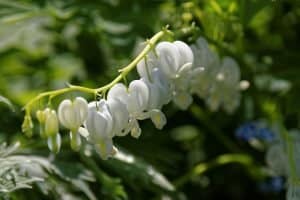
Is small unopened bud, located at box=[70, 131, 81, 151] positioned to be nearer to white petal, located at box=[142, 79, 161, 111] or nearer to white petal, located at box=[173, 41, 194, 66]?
white petal, located at box=[142, 79, 161, 111]

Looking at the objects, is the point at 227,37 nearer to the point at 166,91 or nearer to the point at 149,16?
the point at 149,16

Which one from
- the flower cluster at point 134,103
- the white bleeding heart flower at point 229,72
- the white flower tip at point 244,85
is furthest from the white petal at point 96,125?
the white flower tip at point 244,85

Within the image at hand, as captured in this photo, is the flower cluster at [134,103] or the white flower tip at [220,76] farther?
the white flower tip at [220,76]

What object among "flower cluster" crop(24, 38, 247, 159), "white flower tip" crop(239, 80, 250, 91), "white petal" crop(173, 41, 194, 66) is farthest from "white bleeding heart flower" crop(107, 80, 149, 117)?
"white flower tip" crop(239, 80, 250, 91)

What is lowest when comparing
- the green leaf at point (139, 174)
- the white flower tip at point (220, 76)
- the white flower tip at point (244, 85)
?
the green leaf at point (139, 174)

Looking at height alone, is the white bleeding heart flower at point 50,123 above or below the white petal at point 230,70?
below

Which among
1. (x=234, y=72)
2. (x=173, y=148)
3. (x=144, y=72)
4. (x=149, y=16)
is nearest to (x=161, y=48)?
(x=144, y=72)

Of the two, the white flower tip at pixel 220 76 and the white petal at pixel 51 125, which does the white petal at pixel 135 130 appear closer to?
the white petal at pixel 51 125
